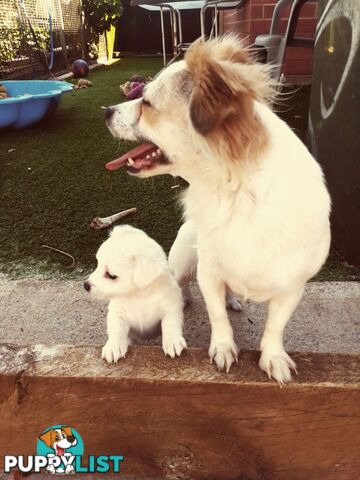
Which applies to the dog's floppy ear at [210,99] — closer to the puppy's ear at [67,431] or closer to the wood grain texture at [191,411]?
the wood grain texture at [191,411]

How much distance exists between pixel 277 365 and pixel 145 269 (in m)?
0.56

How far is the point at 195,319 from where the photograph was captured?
2.04 meters

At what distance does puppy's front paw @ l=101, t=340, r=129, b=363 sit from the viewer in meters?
1.38

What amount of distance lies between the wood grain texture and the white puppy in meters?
0.13

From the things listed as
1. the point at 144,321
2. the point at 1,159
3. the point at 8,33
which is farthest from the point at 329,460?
the point at 8,33

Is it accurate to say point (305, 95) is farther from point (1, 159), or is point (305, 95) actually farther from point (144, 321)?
point (144, 321)

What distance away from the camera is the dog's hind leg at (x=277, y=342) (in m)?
1.31

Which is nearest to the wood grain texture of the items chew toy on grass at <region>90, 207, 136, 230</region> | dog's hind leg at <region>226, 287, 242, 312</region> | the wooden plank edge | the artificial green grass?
the wooden plank edge

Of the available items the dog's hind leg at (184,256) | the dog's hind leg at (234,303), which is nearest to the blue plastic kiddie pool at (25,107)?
the dog's hind leg at (184,256)

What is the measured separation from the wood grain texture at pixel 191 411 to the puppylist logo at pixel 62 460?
0.03 m

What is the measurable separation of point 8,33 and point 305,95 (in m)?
5.06

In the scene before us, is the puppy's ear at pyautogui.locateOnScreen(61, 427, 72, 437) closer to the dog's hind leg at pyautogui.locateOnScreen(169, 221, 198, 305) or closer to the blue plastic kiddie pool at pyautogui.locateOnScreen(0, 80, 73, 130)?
the dog's hind leg at pyautogui.locateOnScreen(169, 221, 198, 305)

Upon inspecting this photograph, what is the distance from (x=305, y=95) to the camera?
560cm

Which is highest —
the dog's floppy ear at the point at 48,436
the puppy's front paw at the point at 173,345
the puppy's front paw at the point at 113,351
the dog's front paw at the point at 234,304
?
the puppy's front paw at the point at 113,351
